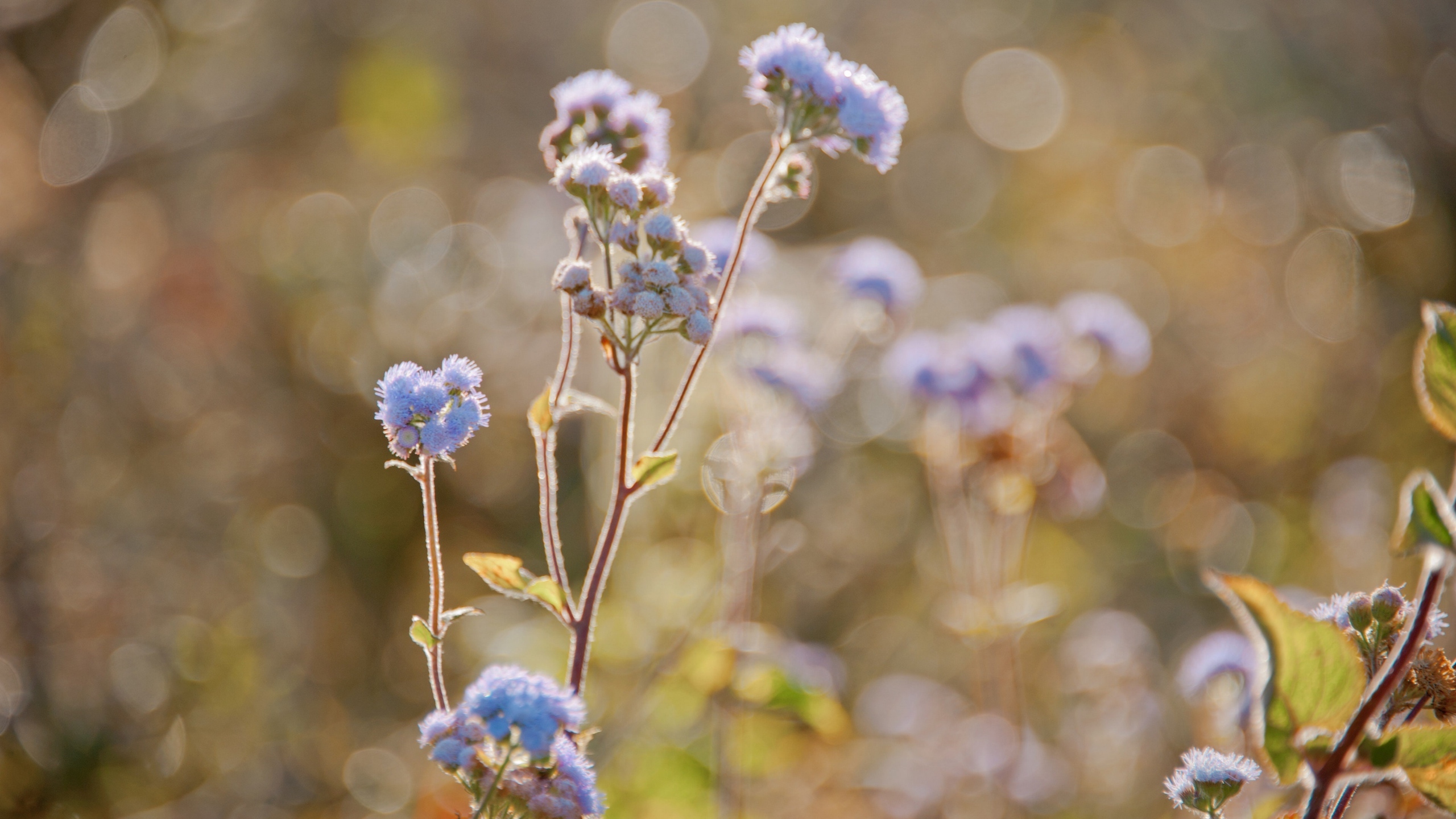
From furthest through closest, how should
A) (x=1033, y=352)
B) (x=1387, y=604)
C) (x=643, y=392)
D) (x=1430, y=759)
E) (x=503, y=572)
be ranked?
(x=643, y=392) → (x=1033, y=352) → (x=503, y=572) → (x=1387, y=604) → (x=1430, y=759)

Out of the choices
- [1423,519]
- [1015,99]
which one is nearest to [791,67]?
[1423,519]

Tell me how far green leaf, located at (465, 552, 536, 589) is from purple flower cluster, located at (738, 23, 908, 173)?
3.04 feet

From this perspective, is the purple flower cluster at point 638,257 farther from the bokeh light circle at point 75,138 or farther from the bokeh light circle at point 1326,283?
the bokeh light circle at point 1326,283

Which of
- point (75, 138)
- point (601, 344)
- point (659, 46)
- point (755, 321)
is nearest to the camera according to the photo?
point (601, 344)

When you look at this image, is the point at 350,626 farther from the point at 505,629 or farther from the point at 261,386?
the point at 261,386

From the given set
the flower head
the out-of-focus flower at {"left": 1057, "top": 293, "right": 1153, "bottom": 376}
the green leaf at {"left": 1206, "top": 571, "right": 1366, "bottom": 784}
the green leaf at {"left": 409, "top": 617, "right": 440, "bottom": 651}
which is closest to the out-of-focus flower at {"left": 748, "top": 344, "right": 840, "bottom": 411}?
the out-of-focus flower at {"left": 1057, "top": 293, "right": 1153, "bottom": 376}

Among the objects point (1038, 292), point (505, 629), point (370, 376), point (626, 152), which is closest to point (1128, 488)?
point (1038, 292)

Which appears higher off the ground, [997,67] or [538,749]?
[997,67]

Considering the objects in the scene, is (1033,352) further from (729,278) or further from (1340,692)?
(1340,692)

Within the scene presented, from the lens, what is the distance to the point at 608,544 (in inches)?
66.0

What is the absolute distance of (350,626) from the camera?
13.7 feet

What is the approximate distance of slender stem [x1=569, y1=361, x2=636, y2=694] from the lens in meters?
1.65

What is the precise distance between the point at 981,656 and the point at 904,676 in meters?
0.39

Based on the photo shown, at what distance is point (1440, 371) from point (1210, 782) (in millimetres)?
635
